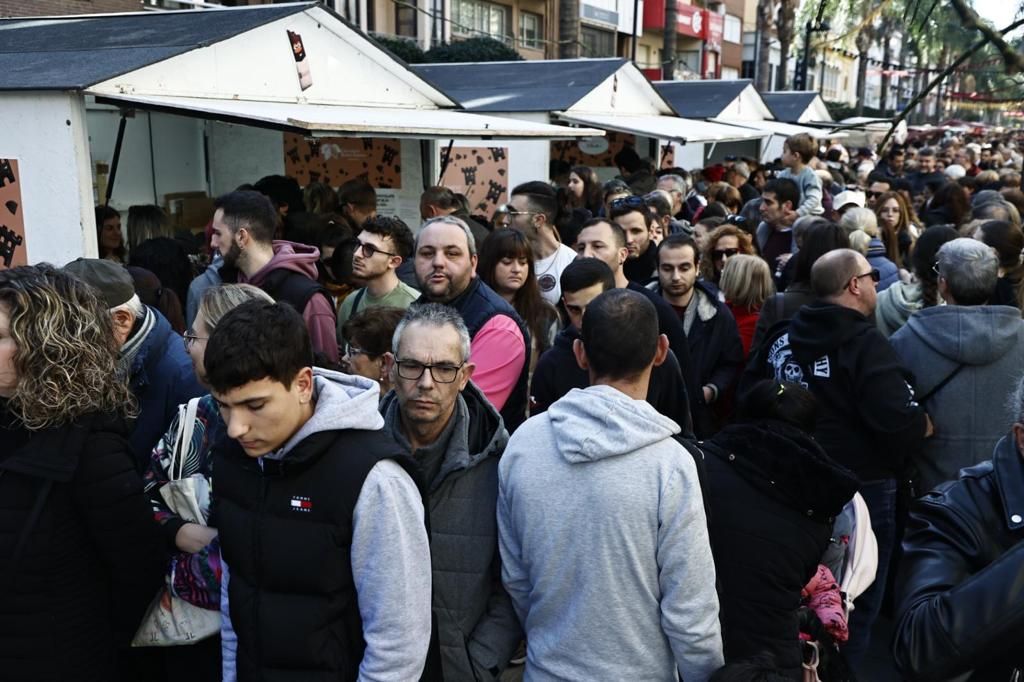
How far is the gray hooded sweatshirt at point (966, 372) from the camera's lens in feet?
11.8

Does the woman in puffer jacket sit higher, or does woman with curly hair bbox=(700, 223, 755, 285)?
woman with curly hair bbox=(700, 223, 755, 285)

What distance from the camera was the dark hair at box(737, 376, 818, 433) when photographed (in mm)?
2645

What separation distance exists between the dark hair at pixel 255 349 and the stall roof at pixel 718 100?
14895 millimetres

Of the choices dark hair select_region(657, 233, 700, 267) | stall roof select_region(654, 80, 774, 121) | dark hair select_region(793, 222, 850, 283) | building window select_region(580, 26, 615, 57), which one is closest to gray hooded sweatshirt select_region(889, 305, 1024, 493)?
dark hair select_region(793, 222, 850, 283)

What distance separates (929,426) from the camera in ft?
11.8

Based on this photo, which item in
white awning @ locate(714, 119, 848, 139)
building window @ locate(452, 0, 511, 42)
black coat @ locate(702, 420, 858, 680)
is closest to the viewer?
black coat @ locate(702, 420, 858, 680)

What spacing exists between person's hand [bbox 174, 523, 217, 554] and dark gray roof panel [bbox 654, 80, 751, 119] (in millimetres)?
14752

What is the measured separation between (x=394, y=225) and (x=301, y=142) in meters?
5.64

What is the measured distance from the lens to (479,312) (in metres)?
3.50

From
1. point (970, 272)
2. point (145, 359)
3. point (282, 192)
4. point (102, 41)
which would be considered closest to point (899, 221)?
point (970, 272)

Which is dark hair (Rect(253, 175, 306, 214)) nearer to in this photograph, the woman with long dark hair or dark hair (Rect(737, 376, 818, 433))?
the woman with long dark hair

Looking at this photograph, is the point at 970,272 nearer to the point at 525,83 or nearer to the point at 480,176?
the point at 480,176

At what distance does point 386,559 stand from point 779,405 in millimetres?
1303

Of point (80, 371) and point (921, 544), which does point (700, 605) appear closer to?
point (921, 544)
